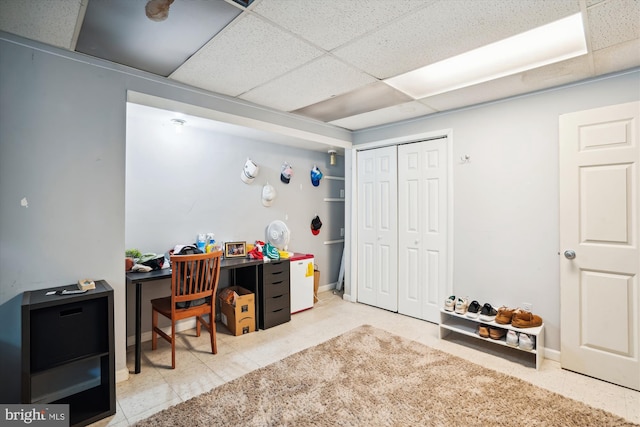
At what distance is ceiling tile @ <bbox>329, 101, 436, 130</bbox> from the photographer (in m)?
3.29

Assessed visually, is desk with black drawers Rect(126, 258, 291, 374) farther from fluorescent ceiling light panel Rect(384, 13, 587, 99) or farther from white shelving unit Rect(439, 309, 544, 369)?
fluorescent ceiling light panel Rect(384, 13, 587, 99)

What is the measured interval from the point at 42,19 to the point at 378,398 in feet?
10.2

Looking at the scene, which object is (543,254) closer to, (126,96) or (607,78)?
(607,78)

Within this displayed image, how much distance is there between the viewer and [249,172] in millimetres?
3822

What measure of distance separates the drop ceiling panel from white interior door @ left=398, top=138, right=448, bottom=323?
2548mm

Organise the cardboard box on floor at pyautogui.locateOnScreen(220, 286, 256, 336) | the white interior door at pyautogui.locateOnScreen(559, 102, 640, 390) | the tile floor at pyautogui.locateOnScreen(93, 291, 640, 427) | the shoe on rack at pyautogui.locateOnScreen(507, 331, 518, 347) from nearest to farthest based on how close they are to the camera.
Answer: the tile floor at pyautogui.locateOnScreen(93, 291, 640, 427) < the white interior door at pyautogui.locateOnScreen(559, 102, 640, 390) < the shoe on rack at pyautogui.locateOnScreen(507, 331, 518, 347) < the cardboard box on floor at pyautogui.locateOnScreen(220, 286, 256, 336)

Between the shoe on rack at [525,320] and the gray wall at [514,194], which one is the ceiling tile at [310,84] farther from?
the shoe on rack at [525,320]

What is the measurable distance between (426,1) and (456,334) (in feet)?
9.80

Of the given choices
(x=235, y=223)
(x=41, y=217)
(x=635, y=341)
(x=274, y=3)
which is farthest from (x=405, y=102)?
(x=41, y=217)

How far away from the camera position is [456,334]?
320cm

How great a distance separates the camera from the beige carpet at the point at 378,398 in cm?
190

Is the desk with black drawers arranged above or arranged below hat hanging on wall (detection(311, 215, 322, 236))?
below

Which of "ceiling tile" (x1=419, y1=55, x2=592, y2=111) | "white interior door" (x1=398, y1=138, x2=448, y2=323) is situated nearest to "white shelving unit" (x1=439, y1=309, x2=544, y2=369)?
"white interior door" (x1=398, y1=138, x2=448, y2=323)
